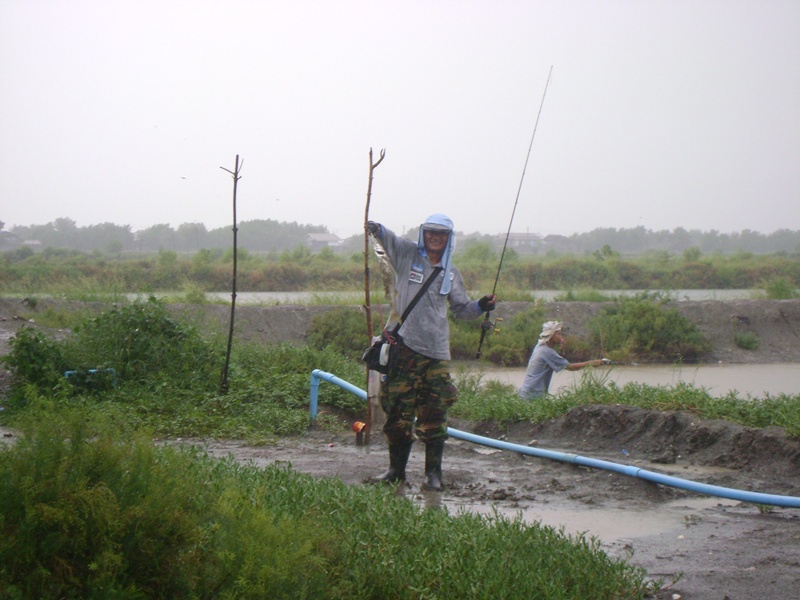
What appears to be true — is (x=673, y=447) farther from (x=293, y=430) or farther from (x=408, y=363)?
(x=293, y=430)

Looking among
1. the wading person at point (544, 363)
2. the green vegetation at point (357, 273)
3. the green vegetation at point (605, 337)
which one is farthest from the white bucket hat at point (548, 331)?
the green vegetation at point (357, 273)

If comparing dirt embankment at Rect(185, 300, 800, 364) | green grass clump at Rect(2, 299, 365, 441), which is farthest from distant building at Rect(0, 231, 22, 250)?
green grass clump at Rect(2, 299, 365, 441)

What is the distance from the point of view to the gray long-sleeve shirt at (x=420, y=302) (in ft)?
20.7

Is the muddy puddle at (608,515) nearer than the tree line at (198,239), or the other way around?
the muddy puddle at (608,515)

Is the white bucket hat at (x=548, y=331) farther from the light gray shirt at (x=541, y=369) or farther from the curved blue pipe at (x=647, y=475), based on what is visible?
the curved blue pipe at (x=647, y=475)

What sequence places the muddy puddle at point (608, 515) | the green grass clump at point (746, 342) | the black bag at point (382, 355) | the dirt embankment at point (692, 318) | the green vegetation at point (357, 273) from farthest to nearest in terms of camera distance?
the green vegetation at point (357, 273), the green grass clump at point (746, 342), the dirt embankment at point (692, 318), the black bag at point (382, 355), the muddy puddle at point (608, 515)

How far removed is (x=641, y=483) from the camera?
636cm

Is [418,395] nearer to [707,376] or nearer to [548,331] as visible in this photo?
[548,331]

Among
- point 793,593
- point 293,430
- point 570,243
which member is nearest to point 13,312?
point 293,430

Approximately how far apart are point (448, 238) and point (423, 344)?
0.78 metres

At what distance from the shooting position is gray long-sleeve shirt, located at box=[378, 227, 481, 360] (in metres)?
6.30

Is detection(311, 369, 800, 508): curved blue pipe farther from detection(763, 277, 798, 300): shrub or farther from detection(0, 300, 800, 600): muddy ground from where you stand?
detection(763, 277, 798, 300): shrub

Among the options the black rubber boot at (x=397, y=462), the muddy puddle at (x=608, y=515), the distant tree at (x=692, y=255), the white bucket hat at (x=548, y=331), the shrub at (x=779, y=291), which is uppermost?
the distant tree at (x=692, y=255)

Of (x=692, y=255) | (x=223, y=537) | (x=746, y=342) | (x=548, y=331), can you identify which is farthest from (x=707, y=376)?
(x=692, y=255)
